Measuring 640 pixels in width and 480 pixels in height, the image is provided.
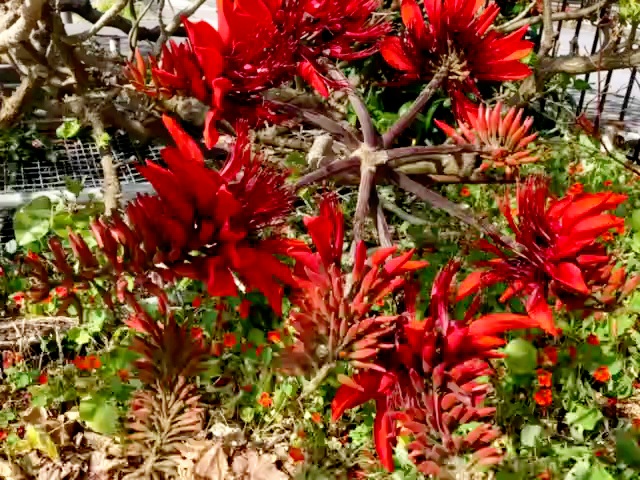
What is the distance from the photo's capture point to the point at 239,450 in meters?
1.34

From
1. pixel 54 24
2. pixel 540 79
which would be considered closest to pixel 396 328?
pixel 54 24

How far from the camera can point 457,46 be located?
951mm

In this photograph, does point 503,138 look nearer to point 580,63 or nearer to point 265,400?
point 265,400

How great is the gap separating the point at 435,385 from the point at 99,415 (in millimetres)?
912

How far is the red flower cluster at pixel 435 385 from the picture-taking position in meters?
0.53

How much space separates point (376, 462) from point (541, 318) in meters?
0.74

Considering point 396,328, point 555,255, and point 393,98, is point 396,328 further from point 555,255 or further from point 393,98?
point 393,98

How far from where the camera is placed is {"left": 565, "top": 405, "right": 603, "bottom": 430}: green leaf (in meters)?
1.37

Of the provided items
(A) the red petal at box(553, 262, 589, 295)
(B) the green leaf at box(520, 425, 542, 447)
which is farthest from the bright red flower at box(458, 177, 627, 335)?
(B) the green leaf at box(520, 425, 542, 447)

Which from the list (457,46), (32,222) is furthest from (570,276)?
(32,222)

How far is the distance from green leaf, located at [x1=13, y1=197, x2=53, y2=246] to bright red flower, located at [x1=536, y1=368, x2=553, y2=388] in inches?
44.8

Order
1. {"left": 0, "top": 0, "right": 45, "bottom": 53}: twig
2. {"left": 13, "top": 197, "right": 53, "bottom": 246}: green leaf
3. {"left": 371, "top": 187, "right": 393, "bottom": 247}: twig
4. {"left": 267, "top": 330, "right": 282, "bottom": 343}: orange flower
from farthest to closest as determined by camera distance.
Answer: {"left": 13, "top": 197, "right": 53, "bottom": 246}: green leaf, {"left": 267, "top": 330, "right": 282, "bottom": 343}: orange flower, {"left": 0, "top": 0, "right": 45, "bottom": 53}: twig, {"left": 371, "top": 187, "right": 393, "bottom": 247}: twig

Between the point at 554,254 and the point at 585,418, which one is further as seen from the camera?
the point at 585,418

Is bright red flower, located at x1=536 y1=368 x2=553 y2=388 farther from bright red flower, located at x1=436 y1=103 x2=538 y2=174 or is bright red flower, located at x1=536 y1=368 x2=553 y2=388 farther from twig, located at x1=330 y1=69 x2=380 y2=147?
twig, located at x1=330 y1=69 x2=380 y2=147
